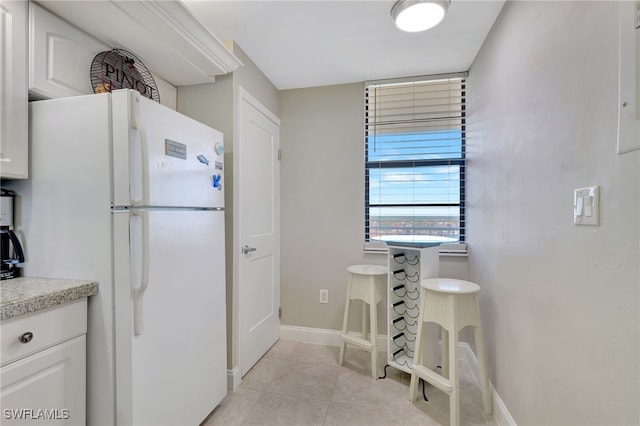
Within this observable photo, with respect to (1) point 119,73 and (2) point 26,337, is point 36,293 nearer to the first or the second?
(2) point 26,337

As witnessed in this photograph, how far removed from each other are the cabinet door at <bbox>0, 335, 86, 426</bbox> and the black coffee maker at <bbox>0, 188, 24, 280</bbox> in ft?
1.56

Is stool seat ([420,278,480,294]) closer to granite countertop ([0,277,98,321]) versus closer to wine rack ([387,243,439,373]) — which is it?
wine rack ([387,243,439,373])

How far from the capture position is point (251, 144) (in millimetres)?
2260

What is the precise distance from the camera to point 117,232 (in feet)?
3.98

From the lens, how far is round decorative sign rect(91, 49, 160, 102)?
4.82 feet

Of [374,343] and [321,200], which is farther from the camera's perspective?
[321,200]

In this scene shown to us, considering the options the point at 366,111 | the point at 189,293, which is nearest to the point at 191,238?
the point at 189,293

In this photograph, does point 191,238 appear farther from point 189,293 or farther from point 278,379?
point 278,379

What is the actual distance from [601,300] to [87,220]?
1.91m

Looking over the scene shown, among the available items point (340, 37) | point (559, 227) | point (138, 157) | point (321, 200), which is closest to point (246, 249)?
point (321, 200)

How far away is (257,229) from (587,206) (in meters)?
1.99

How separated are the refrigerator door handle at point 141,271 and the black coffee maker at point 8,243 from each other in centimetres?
58

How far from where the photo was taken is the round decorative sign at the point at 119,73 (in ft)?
4.82

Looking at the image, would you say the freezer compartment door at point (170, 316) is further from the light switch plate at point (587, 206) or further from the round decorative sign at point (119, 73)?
the light switch plate at point (587, 206)
